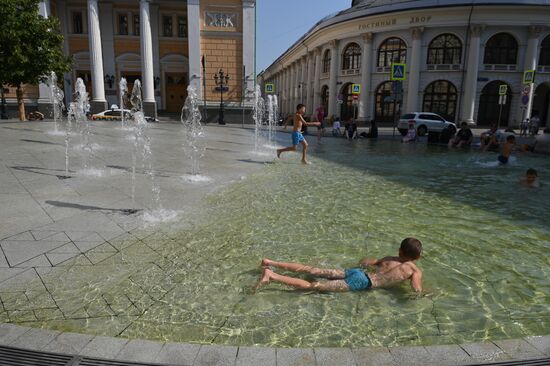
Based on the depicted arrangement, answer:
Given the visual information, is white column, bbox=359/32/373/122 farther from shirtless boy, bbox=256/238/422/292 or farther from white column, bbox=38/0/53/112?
shirtless boy, bbox=256/238/422/292

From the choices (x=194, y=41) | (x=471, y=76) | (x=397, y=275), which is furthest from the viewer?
(x=471, y=76)

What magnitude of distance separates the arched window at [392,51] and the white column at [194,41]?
1963cm

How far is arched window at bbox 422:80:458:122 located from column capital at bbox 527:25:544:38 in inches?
294

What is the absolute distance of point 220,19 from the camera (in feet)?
94.8

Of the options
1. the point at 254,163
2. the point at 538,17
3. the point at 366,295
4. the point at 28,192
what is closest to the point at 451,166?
the point at 254,163

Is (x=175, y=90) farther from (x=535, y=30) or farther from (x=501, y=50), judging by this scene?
(x=535, y=30)

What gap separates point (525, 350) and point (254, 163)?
8.88 metres

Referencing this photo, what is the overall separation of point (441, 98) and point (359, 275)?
38824 millimetres

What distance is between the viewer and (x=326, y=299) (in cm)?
363

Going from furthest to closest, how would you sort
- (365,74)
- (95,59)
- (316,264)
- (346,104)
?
(346,104), (365,74), (95,59), (316,264)

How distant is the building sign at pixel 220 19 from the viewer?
28.8 meters

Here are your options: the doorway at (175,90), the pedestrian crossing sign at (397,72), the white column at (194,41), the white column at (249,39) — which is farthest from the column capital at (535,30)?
the doorway at (175,90)

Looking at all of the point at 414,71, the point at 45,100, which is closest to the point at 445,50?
the point at 414,71

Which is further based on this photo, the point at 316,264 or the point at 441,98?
the point at 441,98
